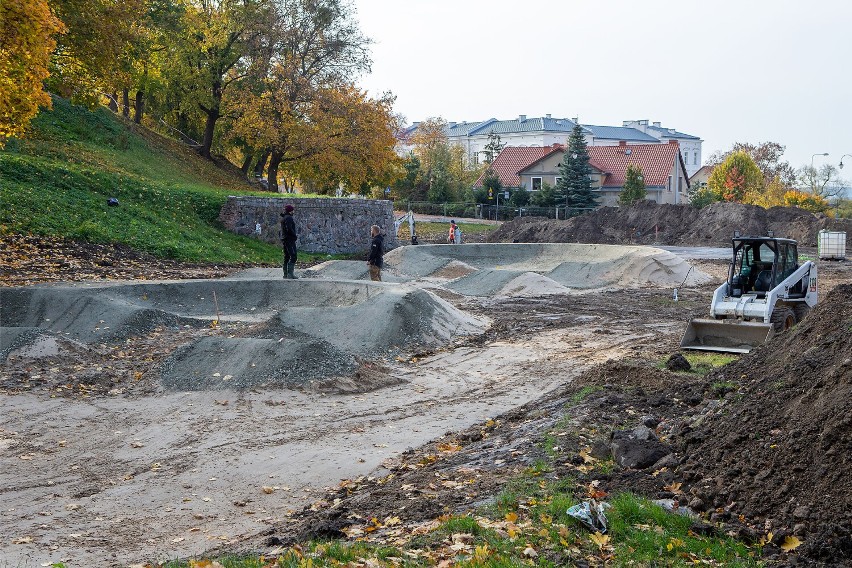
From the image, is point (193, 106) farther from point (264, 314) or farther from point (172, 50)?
point (264, 314)

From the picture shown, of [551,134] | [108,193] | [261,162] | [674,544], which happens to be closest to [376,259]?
[108,193]

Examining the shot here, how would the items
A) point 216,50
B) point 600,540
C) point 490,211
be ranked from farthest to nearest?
point 490,211
point 216,50
point 600,540

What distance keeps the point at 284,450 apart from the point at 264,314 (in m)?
10.2

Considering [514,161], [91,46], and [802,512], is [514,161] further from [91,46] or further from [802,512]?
[802,512]

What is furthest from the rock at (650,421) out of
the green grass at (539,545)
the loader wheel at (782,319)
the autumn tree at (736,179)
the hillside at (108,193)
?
the autumn tree at (736,179)

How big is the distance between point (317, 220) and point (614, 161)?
42280mm

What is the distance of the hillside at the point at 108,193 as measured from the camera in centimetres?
2736

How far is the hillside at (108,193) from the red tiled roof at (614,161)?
3764 cm

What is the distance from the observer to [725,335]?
16.8 metres

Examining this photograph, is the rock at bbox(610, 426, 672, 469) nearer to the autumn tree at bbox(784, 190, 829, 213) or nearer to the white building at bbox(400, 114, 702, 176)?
the autumn tree at bbox(784, 190, 829, 213)

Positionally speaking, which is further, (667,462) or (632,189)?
(632,189)

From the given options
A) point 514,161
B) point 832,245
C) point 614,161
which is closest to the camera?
point 832,245

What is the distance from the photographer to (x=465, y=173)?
262 ft

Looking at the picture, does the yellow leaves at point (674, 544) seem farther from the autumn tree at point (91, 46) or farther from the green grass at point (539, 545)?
the autumn tree at point (91, 46)
